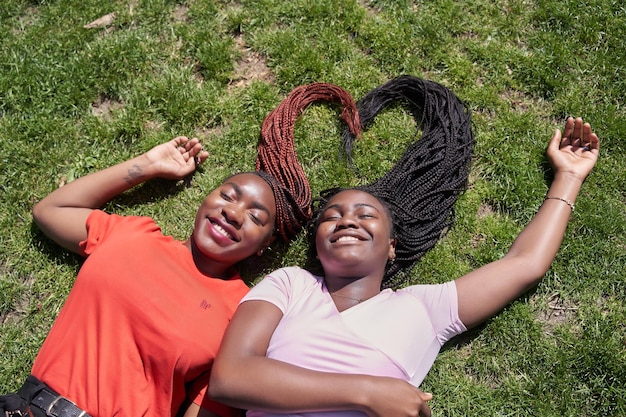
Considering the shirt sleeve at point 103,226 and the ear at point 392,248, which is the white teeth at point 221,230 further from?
the ear at point 392,248

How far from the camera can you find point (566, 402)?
159 inches

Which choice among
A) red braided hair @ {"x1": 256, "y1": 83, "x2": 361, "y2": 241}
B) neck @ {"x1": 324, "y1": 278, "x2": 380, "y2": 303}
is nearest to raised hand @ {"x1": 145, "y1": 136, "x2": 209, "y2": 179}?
red braided hair @ {"x1": 256, "y1": 83, "x2": 361, "y2": 241}

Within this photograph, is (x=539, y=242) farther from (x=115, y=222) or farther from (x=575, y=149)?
(x=115, y=222)

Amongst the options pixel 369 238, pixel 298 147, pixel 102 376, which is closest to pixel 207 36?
pixel 298 147

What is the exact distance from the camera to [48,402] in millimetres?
3523

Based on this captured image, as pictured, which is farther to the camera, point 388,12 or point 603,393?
point 388,12

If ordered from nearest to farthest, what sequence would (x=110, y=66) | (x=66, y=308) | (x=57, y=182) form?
(x=66, y=308), (x=57, y=182), (x=110, y=66)

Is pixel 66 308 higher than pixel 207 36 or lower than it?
lower

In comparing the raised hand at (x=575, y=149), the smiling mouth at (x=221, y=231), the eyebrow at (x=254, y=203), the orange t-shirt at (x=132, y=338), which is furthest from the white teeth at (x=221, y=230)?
the raised hand at (x=575, y=149)

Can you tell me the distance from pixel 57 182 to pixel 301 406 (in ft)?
8.81

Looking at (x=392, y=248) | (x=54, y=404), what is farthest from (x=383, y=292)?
(x=54, y=404)

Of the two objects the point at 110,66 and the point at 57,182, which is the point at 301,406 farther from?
the point at 110,66

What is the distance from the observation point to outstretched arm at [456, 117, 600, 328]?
13.1 ft

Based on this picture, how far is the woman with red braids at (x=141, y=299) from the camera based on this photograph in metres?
3.61
